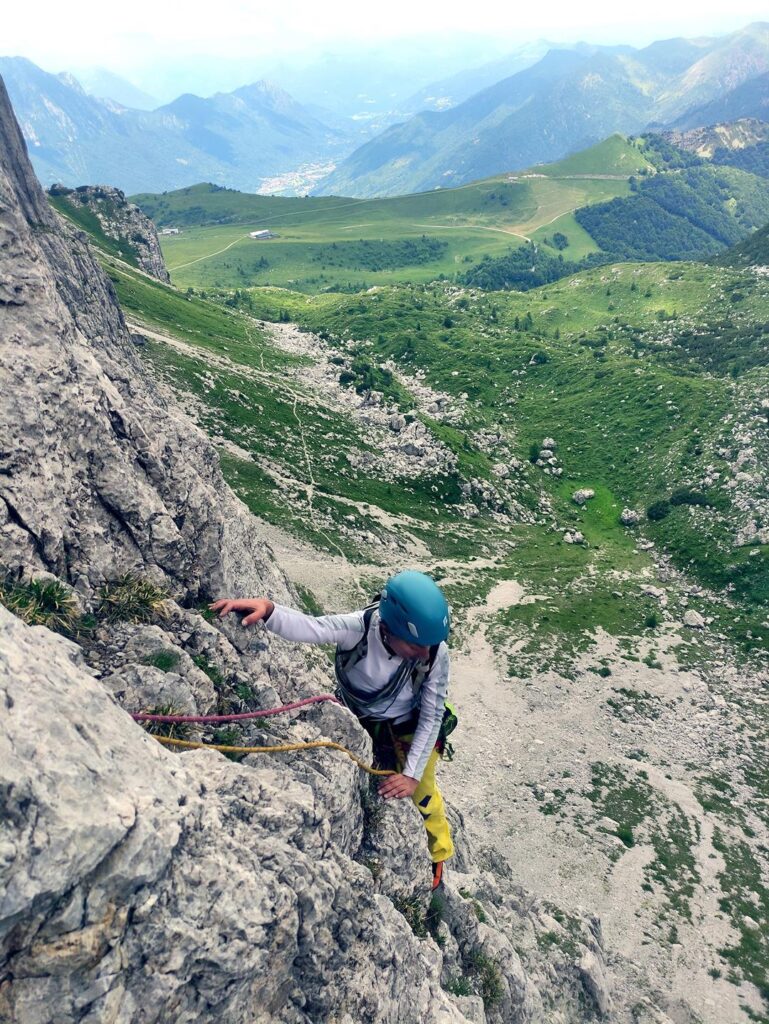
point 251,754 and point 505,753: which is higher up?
point 251,754

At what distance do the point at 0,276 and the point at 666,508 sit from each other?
80.2m

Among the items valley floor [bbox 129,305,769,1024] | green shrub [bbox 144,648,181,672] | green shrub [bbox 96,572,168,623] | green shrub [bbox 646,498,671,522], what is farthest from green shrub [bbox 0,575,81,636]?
green shrub [bbox 646,498,671,522]

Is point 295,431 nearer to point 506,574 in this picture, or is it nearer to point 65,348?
point 506,574

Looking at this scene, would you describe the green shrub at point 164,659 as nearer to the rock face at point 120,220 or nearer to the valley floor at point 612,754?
the valley floor at point 612,754

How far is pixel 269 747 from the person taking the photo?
36.7 ft

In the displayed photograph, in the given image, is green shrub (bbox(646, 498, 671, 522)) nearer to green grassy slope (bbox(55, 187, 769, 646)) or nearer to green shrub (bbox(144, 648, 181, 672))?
green grassy slope (bbox(55, 187, 769, 646))

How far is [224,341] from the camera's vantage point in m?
95.8

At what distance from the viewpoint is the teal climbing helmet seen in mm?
9828

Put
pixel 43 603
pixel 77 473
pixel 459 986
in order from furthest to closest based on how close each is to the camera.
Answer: pixel 459 986 < pixel 77 473 < pixel 43 603

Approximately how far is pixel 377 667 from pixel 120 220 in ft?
481

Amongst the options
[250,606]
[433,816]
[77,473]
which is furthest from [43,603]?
[433,816]

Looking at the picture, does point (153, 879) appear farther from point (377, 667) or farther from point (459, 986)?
point (459, 986)


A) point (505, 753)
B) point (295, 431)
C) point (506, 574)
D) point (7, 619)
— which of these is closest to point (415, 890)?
point (7, 619)

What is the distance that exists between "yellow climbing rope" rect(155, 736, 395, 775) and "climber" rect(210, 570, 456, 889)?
0.86 meters
